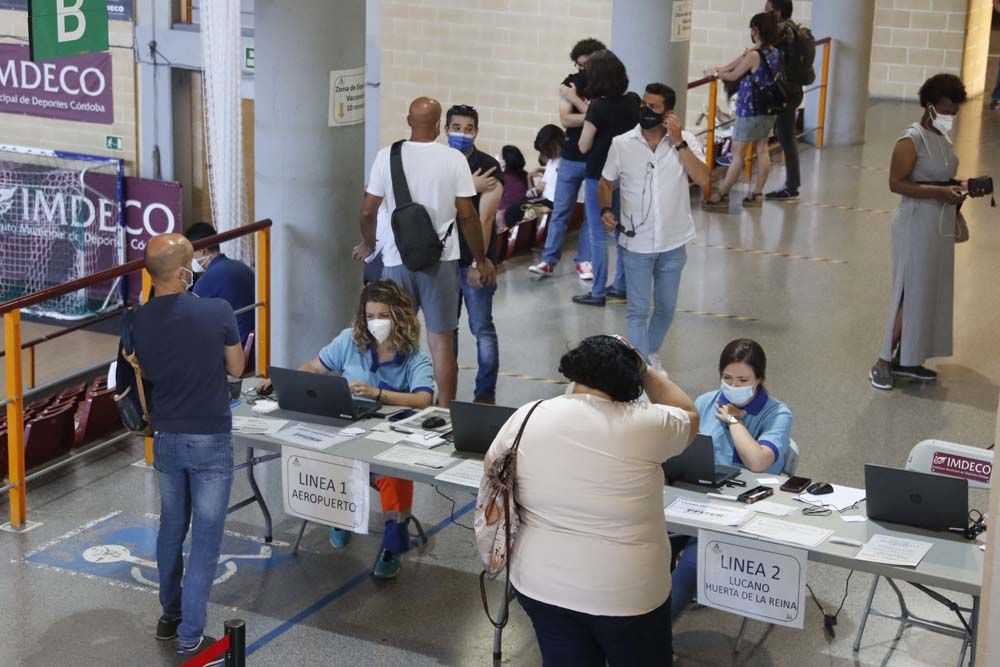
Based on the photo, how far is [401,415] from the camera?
6180 millimetres

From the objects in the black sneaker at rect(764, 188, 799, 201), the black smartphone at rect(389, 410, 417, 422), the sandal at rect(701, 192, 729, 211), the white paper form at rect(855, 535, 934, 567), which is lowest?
the white paper form at rect(855, 535, 934, 567)

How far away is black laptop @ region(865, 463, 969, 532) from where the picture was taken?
4.91 m

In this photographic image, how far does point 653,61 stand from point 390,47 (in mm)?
9227

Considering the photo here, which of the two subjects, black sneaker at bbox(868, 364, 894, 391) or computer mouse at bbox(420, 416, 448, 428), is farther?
black sneaker at bbox(868, 364, 894, 391)

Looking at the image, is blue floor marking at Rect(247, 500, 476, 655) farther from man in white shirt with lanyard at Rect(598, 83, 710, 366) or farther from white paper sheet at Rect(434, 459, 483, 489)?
man in white shirt with lanyard at Rect(598, 83, 710, 366)

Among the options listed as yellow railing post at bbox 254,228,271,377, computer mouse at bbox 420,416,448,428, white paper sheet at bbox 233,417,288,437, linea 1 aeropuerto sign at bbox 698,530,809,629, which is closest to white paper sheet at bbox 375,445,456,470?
computer mouse at bbox 420,416,448,428

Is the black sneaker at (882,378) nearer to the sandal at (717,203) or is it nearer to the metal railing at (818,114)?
the sandal at (717,203)

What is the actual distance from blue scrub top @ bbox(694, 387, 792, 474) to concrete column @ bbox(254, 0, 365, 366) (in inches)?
120

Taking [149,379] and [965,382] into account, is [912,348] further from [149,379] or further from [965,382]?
[149,379]

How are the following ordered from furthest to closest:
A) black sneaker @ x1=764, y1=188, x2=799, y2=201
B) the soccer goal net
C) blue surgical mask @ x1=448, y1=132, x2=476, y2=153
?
the soccer goal net, black sneaker @ x1=764, y1=188, x2=799, y2=201, blue surgical mask @ x1=448, y1=132, x2=476, y2=153

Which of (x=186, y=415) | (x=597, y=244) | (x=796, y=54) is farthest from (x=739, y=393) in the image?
(x=796, y=54)

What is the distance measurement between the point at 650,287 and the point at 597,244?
1.92m

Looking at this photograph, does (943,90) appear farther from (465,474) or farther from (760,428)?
(465,474)

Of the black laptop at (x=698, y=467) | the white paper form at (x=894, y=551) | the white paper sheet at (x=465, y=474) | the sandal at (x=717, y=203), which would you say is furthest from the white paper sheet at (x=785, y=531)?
the sandal at (x=717, y=203)
